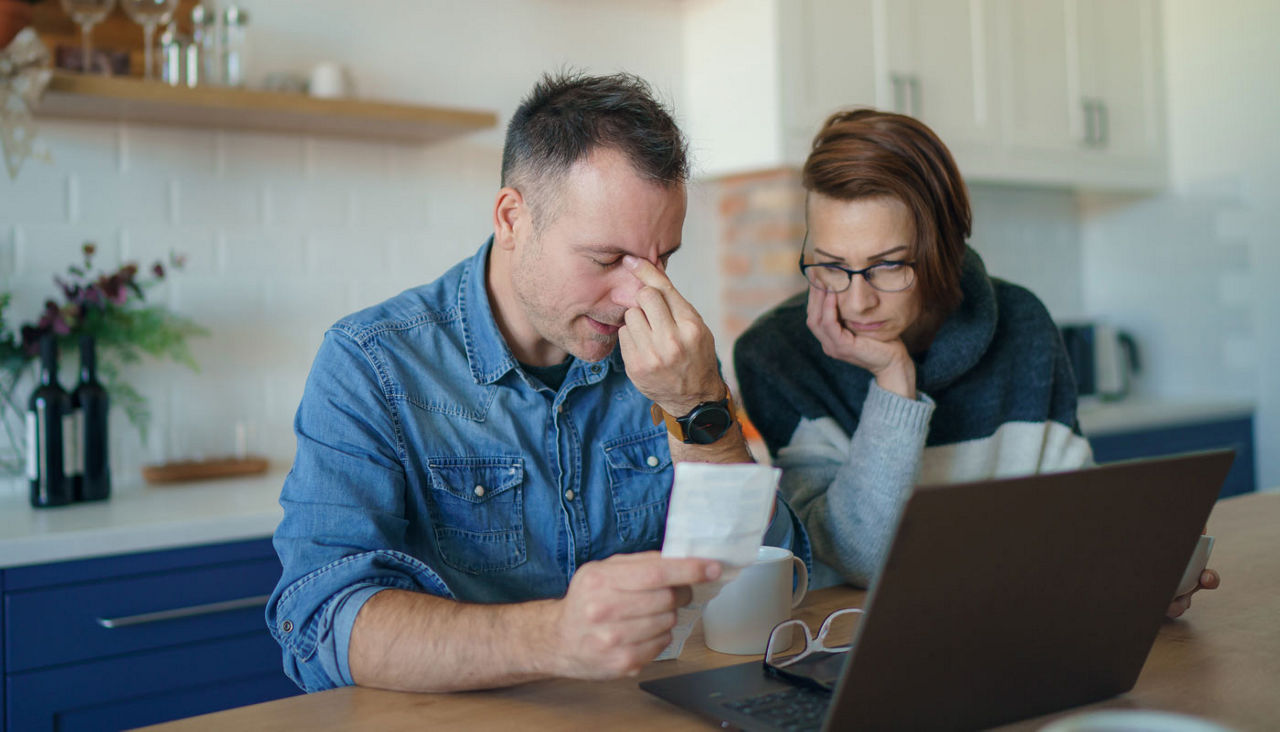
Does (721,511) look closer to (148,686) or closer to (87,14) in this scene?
(148,686)

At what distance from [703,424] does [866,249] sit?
0.47 meters

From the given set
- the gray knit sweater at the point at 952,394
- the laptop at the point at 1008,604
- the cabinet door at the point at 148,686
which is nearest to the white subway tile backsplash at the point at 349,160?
the cabinet door at the point at 148,686

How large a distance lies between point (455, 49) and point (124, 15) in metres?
0.85

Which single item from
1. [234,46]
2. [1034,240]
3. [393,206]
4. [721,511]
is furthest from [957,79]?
[721,511]

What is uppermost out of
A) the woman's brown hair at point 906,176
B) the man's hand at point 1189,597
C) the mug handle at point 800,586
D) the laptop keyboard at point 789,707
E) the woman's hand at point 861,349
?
the woman's brown hair at point 906,176

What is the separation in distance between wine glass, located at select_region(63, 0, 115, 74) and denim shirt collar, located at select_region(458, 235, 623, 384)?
1391mm

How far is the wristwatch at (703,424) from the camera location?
1.37m

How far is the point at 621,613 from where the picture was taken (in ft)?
2.87

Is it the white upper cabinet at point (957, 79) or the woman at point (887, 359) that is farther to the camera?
the white upper cabinet at point (957, 79)

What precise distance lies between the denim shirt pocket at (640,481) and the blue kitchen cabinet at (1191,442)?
2.17 m

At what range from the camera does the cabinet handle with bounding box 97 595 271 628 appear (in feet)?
6.27

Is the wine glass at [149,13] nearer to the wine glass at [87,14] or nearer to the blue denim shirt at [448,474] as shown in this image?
the wine glass at [87,14]

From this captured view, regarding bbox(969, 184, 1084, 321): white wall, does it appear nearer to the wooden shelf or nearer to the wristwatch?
the wooden shelf

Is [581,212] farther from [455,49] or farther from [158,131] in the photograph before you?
[455,49]
